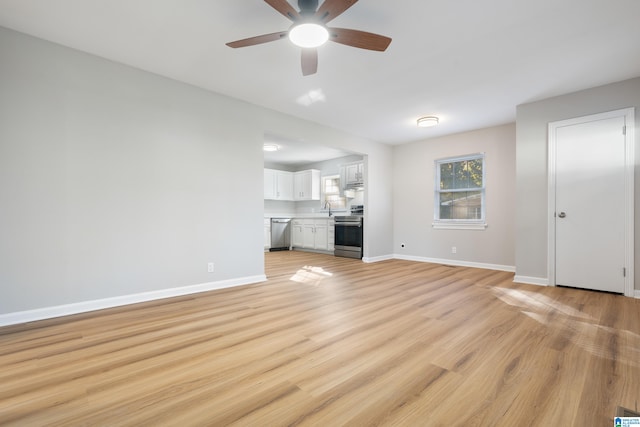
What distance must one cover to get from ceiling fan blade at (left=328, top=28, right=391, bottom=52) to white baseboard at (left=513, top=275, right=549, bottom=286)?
12.5 feet

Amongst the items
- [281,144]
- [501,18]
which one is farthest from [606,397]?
[281,144]

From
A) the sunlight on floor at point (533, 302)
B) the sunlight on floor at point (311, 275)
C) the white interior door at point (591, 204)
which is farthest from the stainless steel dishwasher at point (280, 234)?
the white interior door at point (591, 204)

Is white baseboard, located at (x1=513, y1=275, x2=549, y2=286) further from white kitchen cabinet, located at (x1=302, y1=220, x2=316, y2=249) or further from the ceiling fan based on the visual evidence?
white kitchen cabinet, located at (x1=302, y1=220, x2=316, y2=249)

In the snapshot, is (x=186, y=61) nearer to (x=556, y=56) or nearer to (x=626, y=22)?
(x=556, y=56)

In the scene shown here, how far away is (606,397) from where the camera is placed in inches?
59.7

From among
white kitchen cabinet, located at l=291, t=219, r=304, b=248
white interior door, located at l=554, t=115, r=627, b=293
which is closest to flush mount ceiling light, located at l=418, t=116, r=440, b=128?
white interior door, located at l=554, t=115, r=627, b=293

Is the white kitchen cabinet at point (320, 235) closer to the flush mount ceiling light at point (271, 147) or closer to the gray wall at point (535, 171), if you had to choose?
the flush mount ceiling light at point (271, 147)

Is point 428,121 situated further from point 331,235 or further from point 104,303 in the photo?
point 104,303

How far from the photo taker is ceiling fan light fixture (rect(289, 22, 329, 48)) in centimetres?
218

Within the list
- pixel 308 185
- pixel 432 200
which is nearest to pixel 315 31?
pixel 432 200

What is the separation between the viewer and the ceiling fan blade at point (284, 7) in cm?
191

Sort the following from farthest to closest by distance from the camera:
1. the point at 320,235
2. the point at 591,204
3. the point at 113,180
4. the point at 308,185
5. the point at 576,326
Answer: the point at 308,185
the point at 320,235
the point at 591,204
the point at 113,180
the point at 576,326

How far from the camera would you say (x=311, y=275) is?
4.72 m

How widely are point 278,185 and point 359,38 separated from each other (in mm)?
6438
